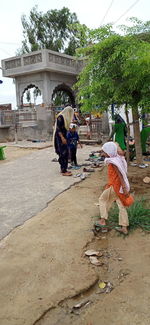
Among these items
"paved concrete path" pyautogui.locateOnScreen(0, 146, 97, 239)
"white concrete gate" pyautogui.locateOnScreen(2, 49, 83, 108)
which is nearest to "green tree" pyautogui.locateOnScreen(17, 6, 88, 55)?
"white concrete gate" pyautogui.locateOnScreen(2, 49, 83, 108)

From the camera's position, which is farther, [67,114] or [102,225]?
[67,114]

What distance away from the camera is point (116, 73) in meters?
5.28

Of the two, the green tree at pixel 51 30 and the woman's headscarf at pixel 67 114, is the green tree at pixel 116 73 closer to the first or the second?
the woman's headscarf at pixel 67 114

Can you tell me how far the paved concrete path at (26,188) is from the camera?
14.4ft

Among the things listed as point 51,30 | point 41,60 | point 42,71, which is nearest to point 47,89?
point 42,71

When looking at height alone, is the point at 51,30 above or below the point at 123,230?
above

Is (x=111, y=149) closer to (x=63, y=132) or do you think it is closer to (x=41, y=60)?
(x=63, y=132)

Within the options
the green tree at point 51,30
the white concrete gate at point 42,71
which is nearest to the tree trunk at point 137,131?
the white concrete gate at point 42,71

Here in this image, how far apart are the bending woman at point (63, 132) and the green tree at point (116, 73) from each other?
89 cm

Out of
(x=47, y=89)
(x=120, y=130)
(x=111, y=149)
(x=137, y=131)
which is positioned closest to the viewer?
(x=111, y=149)

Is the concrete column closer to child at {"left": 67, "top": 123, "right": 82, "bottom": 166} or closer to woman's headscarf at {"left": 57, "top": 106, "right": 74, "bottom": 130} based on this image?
child at {"left": 67, "top": 123, "right": 82, "bottom": 166}

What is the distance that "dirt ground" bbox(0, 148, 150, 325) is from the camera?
7.61 feet

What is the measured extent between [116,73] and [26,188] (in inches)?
114

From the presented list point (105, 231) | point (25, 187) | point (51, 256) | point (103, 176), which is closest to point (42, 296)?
point (51, 256)
